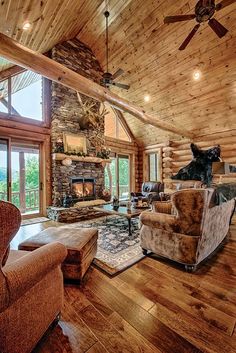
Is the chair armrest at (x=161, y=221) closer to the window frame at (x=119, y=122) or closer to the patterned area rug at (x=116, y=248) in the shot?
the patterned area rug at (x=116, y=248)

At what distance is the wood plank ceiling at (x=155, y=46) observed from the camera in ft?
12.3

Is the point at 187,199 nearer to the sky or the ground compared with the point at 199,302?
nearer to the sky

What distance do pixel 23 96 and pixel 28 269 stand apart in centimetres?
533

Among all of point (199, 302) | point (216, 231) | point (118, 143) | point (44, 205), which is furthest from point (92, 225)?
point (118, 143)

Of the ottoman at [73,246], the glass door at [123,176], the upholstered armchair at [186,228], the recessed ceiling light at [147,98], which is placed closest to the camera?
the ottoman at [73,246]

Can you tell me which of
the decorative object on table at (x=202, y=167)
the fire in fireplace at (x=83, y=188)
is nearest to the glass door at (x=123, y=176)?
the fire in fireplace at (x=83, y=188)

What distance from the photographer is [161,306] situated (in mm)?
1607

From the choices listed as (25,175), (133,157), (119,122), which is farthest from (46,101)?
(133,157)

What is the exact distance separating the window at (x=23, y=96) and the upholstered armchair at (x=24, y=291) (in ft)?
15.1

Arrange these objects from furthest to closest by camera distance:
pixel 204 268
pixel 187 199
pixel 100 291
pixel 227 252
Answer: pixel 227 252 → pixel 204 268 → pixel 187 199 → pixel 100 291

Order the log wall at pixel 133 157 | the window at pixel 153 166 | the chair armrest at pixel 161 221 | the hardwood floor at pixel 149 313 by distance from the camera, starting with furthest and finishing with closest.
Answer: the window at pixel 153 166 → the log wall at pixel 133 157 → the chair armrest at pixel 161 221 → the hardwood floor at pixel 149 313

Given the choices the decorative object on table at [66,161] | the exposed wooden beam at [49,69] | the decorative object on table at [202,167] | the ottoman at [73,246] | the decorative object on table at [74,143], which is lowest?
the ottoman at [73,246]

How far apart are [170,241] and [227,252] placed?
117 cm

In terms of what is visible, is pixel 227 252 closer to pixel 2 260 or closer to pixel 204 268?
pixel 204 268
